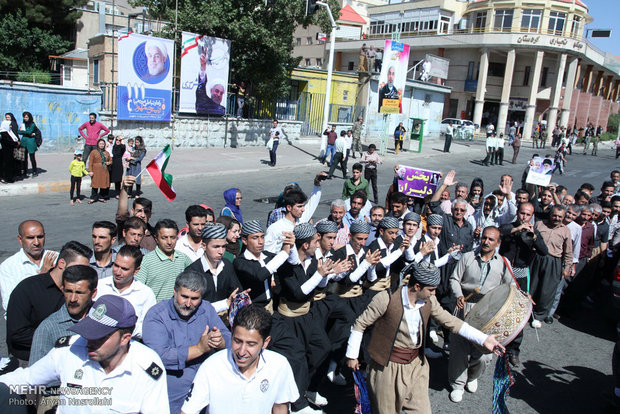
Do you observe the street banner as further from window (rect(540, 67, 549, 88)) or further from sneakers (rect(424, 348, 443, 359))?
window (rect(540, 67, 549, 88))

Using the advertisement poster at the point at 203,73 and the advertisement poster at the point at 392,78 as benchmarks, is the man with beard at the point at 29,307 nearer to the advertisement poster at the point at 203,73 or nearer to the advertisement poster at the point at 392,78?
the advertisement poster at the point at 203,73

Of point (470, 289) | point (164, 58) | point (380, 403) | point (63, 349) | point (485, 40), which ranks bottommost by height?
point (380, 403)

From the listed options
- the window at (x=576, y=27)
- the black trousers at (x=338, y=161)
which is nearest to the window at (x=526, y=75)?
the window at (x=576, y=27)

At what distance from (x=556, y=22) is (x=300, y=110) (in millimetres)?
33339

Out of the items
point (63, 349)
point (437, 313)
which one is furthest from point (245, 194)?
point (63, 349)

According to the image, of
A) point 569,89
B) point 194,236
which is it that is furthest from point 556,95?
point 194,236

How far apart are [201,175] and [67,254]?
12206 millimetres

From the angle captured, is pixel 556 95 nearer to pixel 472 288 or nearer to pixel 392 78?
pixel 392 78

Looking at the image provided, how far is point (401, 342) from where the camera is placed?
4.06 metres

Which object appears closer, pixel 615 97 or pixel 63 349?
pixel 63 349

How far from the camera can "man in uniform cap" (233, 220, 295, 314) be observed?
14.4ft

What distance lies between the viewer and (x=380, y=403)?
4.07 meters

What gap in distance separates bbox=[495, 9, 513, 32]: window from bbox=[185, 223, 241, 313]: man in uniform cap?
49.5 meters

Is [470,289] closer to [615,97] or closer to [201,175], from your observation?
[201,175]
